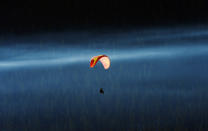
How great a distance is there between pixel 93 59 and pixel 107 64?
13.3 feet

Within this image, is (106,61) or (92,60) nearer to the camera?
(92,60)

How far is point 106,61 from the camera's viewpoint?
46.3 m

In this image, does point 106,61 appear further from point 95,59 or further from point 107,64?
point 95,59

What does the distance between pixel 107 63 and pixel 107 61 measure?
74cm

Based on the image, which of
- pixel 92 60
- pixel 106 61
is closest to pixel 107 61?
pixel 106 61

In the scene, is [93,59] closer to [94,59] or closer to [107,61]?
[94,59]

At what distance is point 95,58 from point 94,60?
0.62 metres

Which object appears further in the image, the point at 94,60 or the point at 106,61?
the point at 106,61

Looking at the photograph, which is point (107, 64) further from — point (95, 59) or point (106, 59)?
point (95, 59)

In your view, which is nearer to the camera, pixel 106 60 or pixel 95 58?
pixel 95 58

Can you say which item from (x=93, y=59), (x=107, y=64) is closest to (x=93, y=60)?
(x=93, y=59)

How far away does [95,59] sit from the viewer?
41.4 meters

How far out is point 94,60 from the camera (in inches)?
1644

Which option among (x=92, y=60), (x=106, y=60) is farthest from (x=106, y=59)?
(x=92, y=60)
